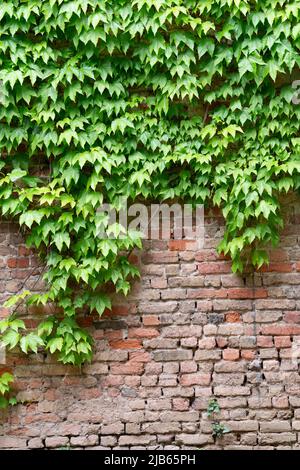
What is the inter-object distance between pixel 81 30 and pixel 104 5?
224 mm

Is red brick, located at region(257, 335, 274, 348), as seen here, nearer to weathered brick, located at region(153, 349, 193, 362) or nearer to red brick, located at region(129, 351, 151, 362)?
weathered brick, located at region(153, 349, 193, 362)

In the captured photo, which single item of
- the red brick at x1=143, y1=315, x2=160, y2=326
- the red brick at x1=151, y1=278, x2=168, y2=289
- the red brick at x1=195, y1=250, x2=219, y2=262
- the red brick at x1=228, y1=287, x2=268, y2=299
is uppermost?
the red brick at x1=195, y1=250, x2=219, y2=262

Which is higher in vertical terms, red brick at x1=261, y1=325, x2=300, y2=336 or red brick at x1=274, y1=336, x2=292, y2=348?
red brick at x1=261, y1=325, x2=300, y2=336

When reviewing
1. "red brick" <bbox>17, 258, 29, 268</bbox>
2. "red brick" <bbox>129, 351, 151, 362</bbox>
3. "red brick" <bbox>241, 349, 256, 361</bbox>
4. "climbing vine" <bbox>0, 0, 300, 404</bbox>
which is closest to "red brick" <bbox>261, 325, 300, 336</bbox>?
"red brick" <bbox>241, 349, 256, 361</bbox>

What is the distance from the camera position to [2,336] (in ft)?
12.0

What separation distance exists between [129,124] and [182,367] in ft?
5.66

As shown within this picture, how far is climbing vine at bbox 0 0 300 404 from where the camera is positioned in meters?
3.55

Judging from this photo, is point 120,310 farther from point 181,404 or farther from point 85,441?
point 85,441

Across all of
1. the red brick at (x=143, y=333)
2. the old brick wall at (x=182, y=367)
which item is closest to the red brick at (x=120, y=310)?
the old brick wall at (x=182, y=367)

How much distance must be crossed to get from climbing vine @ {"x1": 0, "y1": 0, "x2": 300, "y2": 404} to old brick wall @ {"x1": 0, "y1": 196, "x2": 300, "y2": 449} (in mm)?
168

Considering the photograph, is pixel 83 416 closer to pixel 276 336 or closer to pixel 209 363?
pixel 209 363

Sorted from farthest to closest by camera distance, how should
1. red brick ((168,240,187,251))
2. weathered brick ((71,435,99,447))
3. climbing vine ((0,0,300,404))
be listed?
red brick ((168,240,187,251)) → weathered brick ((71,435,99,447)) → climbing vine ((0,0,300,404))

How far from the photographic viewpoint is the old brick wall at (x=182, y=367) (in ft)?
11.9

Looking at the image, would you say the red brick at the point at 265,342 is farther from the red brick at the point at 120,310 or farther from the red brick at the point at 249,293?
the red brick at the point at 120,310
